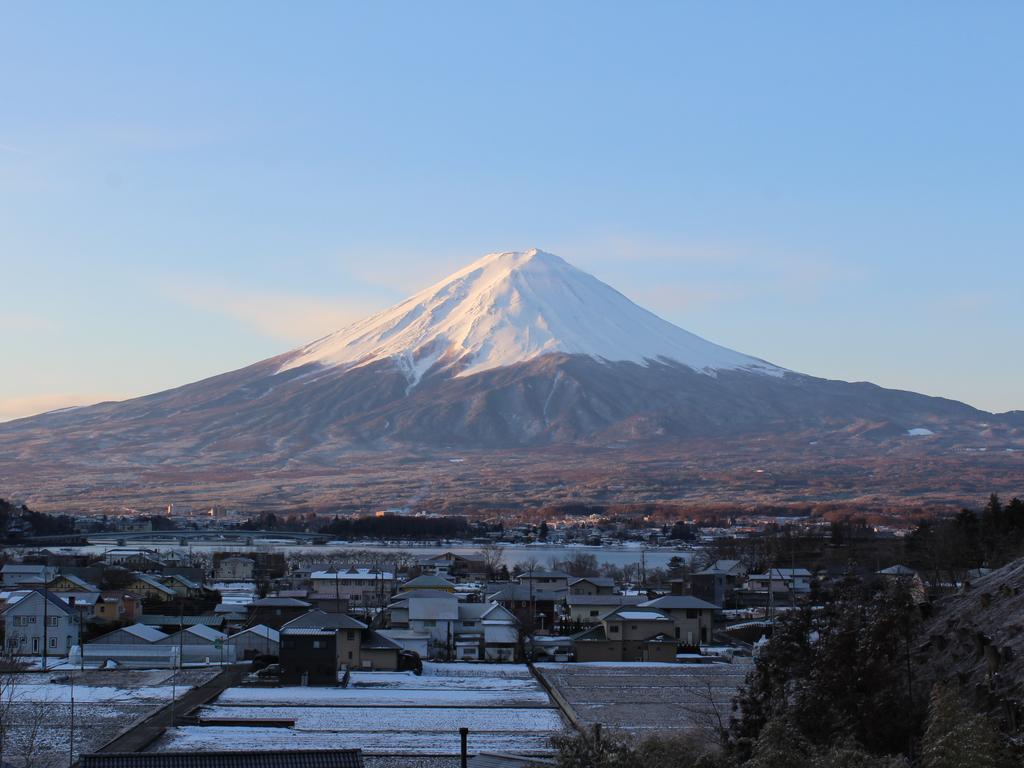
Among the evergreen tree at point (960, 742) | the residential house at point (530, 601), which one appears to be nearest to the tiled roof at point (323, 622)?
the residential house at point (530, 601)

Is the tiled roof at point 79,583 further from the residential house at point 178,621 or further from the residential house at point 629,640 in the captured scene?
the residential house at point 629,640

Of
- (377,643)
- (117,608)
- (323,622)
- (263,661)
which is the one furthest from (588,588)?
(323,622)

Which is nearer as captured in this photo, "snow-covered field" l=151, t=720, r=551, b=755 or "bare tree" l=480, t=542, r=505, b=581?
"snow-covered field" l=151, t=720, r=551, b=755

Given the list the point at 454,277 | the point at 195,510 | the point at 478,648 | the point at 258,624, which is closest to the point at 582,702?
the point at 478,648

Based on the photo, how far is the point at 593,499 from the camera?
10025cm

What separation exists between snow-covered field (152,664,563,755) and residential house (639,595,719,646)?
5.38 m

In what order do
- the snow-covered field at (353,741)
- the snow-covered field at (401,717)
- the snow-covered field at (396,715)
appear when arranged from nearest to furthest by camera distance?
1. the snow-covered field at (353,741)
2. the snow-covered field at (396,715)
3. the snow-covered field at (401,717)

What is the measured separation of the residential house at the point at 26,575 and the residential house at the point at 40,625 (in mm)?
6260

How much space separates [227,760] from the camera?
11.2m

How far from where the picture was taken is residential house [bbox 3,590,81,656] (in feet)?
89.7

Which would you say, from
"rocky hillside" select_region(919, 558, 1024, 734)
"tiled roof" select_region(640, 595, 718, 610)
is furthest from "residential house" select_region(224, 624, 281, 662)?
"rocky hillside" select_region(919, 558, 1024, 734)

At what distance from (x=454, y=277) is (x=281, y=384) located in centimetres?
3926

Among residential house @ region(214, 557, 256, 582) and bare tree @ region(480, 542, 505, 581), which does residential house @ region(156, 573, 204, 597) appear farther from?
bare tree @ region(480, 542, 505, 581)

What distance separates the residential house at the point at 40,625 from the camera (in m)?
27.3
